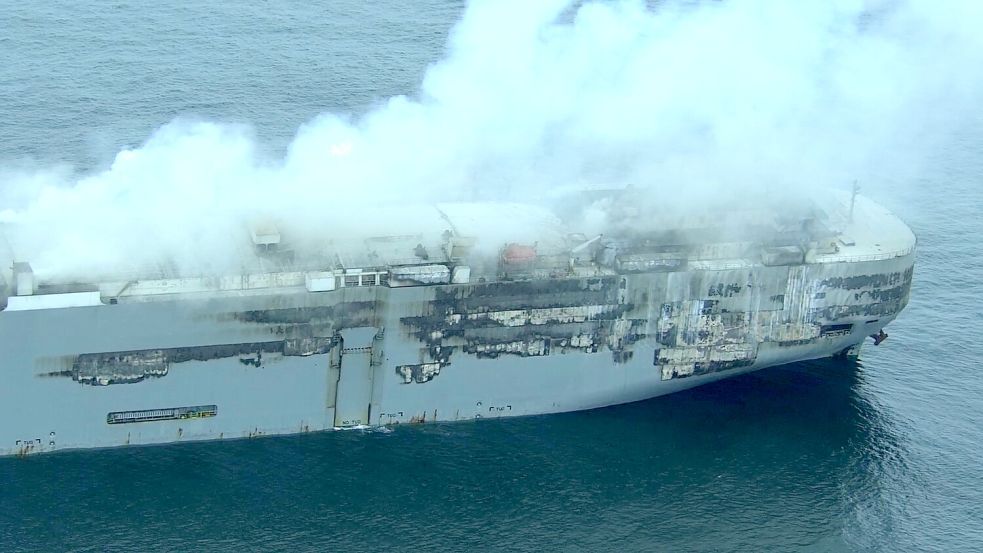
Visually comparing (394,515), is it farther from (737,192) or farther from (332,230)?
(737,192)

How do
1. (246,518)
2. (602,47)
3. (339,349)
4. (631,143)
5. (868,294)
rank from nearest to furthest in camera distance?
(246,518) < (339,349) < (868,294) < (602,47) < (631,143)

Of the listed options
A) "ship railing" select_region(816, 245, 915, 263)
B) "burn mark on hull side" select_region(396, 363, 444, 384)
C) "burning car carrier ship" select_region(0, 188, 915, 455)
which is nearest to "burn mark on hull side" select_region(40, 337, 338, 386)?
"burning car carrier ship" select_region(0, 188, 915, 455)

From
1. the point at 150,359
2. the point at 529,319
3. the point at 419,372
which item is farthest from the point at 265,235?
the point at 529,319

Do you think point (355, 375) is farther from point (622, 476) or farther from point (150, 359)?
point (622, 476)

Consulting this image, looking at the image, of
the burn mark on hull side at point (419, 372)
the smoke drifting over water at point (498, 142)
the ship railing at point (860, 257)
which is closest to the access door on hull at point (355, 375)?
the burn mark on hull side at point (419, 372)

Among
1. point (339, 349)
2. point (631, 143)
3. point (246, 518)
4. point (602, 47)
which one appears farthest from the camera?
point (631, 143)

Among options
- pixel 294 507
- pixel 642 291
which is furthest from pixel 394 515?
pixel 642 291

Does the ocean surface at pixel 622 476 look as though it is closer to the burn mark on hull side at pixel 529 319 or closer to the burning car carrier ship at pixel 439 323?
the burning car carrier ship at pixel 439 323
